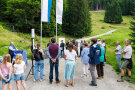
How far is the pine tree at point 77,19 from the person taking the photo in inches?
1570

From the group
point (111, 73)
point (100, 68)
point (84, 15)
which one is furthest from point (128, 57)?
point (84, 15)

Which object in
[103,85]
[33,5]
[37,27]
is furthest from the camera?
[37,27]

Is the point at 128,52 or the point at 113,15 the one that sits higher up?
the point at 113,15

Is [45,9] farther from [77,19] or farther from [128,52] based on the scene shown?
[77,19]

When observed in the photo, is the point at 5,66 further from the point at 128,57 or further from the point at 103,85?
the point at 128,57

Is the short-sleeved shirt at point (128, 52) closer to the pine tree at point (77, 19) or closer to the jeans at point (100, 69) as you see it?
the jeans at point (100, 69)

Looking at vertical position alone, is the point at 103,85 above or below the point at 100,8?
below

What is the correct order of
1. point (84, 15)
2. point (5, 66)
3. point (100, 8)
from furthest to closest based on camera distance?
point (100, 8), point (84, 15), point (5, 66)

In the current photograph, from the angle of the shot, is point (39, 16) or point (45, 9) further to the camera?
point (39, 16)

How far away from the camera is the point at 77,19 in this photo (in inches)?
1625

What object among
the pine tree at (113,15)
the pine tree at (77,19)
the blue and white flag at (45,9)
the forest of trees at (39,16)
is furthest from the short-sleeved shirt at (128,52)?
the pine tree at (113,15)

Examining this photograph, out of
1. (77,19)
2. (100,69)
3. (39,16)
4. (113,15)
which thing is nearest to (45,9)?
(100,69)

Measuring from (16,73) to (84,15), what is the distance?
3694cm

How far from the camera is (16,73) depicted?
552 cm
